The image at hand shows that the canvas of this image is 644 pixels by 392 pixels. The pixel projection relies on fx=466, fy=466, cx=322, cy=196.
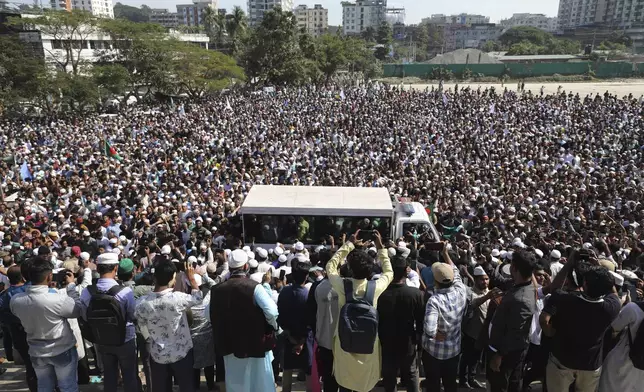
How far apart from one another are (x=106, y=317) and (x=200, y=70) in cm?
3062

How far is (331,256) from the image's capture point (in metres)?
4.62

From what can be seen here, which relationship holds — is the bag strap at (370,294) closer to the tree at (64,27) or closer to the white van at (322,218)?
the white van at (322,218)

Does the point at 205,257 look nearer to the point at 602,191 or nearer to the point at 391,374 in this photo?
the point at 391,374

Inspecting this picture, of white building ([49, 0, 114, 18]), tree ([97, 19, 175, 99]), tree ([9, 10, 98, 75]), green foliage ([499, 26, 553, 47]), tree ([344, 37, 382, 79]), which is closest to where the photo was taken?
tree ([9, 10, 98, 75])

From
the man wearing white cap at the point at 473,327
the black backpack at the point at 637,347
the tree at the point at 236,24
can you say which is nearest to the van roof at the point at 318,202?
the man wearing white cap at the point at 473,327

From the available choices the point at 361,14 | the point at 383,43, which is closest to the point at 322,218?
the point at 383,43

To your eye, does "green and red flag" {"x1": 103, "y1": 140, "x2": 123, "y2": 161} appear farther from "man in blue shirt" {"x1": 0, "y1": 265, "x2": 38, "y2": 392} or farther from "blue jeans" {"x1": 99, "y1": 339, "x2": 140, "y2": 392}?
"blue jeans" {"x1": 99, "y1": 339, "x2": 140, "y2": 392}

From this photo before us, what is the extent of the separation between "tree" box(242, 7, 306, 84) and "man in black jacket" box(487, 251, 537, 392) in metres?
34.3

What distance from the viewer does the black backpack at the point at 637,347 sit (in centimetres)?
279

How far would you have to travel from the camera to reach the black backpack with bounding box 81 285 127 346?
3019 mm

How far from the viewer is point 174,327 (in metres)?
3.08

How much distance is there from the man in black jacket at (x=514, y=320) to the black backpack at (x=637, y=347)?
56 cm

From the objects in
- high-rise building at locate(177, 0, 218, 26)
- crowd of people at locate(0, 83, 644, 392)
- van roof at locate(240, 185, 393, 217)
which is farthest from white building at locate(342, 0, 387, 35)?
van roof at locate(240, 185, 393, 217)

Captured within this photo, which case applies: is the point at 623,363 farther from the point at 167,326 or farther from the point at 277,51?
the point at 277,51
